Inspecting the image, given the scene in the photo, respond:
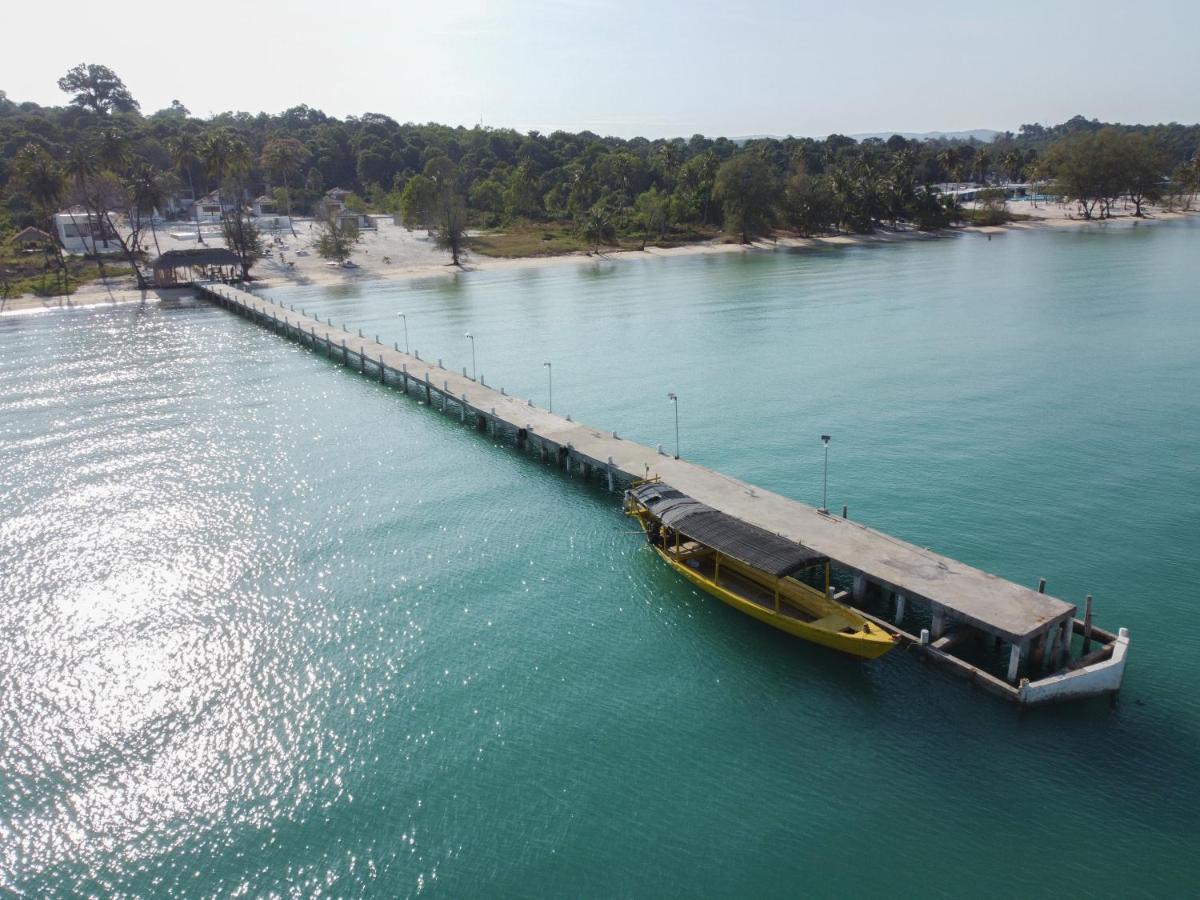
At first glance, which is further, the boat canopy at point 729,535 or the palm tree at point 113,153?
the palm tree at point 113,153

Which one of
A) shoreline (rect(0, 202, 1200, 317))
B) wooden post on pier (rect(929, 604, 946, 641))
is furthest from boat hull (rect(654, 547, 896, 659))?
shoreline (rect(0, 202, 1200, 317))

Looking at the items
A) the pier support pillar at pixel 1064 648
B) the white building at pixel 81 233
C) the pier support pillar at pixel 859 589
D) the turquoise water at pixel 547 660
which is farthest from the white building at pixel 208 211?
the pier support pillar at pixel 1064 648

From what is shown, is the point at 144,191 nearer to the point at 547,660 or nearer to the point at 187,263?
the point at 187,263

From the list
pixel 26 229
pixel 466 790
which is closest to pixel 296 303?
pixel 26 229

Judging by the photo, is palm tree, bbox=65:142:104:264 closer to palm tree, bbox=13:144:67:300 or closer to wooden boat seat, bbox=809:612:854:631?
palm tree, bbox=13:144:67:300

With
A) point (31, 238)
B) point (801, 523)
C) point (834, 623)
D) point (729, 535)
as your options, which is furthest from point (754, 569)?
point (31, 238)

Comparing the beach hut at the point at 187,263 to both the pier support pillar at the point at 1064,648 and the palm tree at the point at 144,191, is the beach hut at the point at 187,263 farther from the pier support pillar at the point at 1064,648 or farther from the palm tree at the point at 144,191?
the pier support pillar at the point at 1064,648
